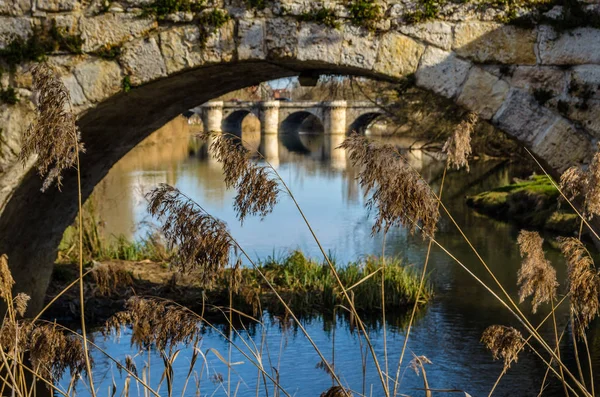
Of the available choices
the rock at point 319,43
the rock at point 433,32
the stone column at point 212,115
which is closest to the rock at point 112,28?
the rock at point 319,43

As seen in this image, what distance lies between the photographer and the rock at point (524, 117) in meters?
4.46

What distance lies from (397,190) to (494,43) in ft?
7.62

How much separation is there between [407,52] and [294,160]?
20711mm

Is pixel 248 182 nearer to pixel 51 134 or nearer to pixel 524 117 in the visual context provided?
pixel 51 134

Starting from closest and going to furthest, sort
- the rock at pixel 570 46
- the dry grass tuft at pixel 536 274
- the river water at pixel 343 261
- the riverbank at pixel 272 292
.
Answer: the dry grass tuft at pixel 536 274, the rock at pixel 570 46, the river water at pixel 343 261, the riverbank at pixel 272 292

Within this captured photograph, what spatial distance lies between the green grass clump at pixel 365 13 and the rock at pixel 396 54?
104mm

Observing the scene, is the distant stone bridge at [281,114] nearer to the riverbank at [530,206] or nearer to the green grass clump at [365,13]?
the riverbank at [530,206]

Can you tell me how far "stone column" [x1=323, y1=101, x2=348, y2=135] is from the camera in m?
36.2

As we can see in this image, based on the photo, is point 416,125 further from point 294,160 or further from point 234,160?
point 234,160

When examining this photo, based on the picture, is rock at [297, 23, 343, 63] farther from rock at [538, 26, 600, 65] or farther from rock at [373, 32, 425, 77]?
rock at [538, 26, 600, 65]

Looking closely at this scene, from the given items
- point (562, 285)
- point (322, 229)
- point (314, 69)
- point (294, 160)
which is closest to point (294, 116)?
point (294, 160)

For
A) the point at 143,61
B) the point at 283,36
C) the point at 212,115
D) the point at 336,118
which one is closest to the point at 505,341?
the point at 283,36

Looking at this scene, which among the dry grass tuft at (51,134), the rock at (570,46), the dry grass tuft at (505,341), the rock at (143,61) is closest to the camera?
the dry grass tuft at (51,134)

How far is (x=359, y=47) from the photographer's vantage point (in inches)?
183
